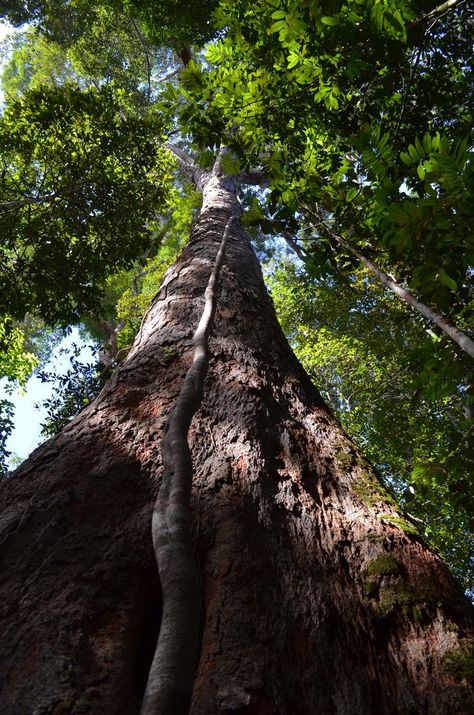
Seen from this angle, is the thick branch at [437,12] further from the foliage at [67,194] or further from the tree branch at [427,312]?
the foliage at [67,194]

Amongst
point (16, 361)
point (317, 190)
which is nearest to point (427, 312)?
point (317, 190)

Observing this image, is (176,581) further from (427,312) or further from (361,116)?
(361,116)

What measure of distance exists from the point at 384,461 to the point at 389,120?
5598mm

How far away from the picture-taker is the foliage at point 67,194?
5281mm

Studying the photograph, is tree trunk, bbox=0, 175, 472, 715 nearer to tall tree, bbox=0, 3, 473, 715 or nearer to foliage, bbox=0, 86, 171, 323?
tall tree, bbox=0, 3, 473, 715

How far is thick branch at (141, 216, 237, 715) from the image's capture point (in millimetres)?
875

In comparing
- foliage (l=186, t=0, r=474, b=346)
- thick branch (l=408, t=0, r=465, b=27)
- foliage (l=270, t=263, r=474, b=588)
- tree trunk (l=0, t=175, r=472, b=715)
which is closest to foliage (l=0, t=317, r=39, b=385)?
foliage (l=270, t=263, r=474, b=588)

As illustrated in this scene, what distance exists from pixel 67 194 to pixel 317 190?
307 cm

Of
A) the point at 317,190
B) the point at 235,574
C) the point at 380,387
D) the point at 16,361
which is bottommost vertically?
the point at 235,574

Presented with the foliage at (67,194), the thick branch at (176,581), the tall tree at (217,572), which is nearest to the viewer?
the thick branch at (176,581)

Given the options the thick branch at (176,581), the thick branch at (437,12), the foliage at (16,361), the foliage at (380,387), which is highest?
the foliage at (16,361)

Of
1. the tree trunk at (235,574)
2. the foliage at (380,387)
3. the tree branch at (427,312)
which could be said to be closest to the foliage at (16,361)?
the foliage at (380,387)

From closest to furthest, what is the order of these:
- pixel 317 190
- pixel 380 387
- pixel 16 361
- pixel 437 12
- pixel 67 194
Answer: pixel 437 12
pixel 317 190
pixel 67 194
pixel 380 387
pixel 16 361

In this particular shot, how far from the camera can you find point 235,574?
5.05ft
